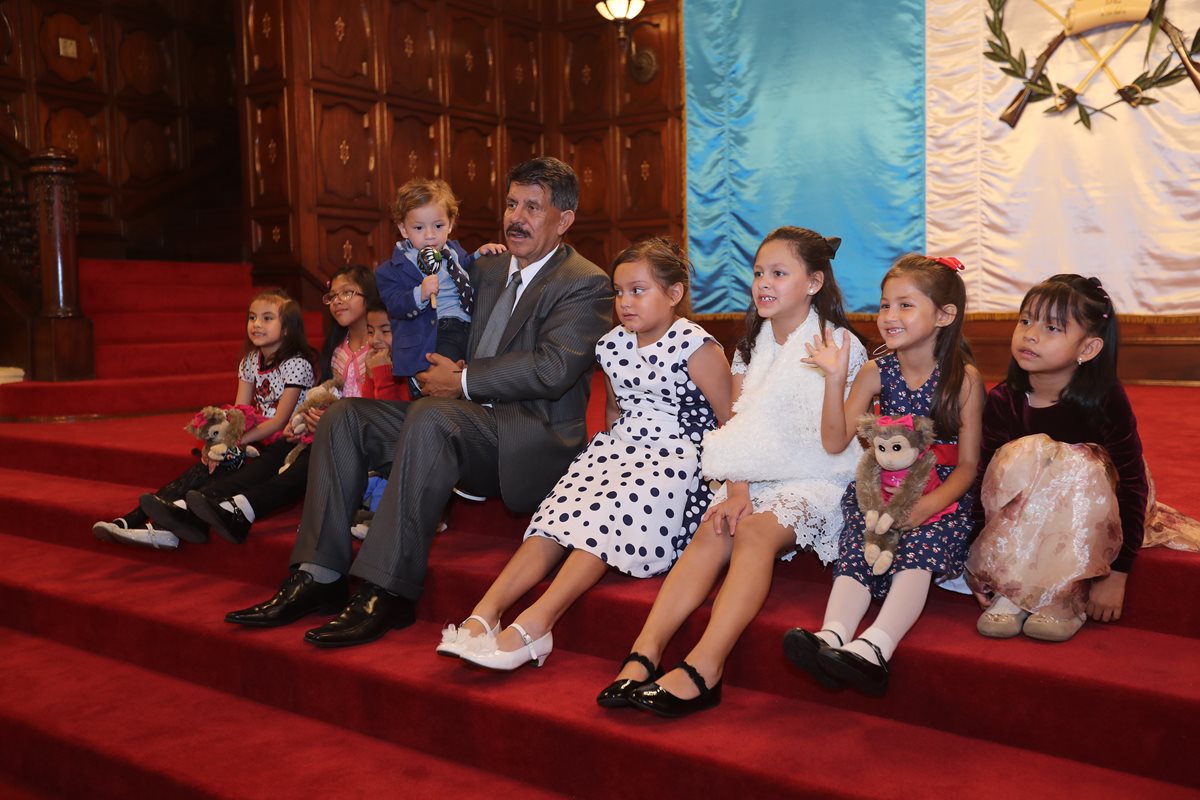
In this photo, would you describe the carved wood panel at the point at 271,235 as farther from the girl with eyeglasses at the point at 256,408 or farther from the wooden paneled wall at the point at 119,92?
the girl with eyeglasses at the point at 256,408

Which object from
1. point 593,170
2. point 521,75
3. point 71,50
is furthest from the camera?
point 521,75

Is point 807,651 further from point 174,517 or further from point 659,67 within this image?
point 659,67

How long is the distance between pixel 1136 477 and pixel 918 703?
652mm

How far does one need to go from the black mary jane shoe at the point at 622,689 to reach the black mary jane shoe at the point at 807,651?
312 mm

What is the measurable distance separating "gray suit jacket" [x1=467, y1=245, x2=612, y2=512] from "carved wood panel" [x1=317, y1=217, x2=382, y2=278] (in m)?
4.17

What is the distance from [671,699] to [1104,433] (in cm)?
106

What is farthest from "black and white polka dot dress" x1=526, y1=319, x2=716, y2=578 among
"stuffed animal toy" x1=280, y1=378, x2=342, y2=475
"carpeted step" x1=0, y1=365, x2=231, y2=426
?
"carpeted step" x1=0, y1=365, x2=231, y2=426

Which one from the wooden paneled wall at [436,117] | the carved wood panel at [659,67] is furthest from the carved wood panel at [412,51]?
the carved wood panel at [659,67]

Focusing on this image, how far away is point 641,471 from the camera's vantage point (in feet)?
8.65

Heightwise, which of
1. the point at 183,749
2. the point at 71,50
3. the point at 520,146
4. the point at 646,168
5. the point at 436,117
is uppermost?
the point at 71,50

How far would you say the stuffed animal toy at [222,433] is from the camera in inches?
133

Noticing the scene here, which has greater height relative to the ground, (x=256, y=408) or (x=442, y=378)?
(x=442, y=378)

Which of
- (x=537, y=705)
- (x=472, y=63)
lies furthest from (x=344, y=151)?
(x=537, y=705)

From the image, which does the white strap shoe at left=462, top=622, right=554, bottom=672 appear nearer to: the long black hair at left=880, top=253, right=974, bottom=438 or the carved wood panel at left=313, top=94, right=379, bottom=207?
the long black hair at left=880, top=253, right=974, bottom=438
